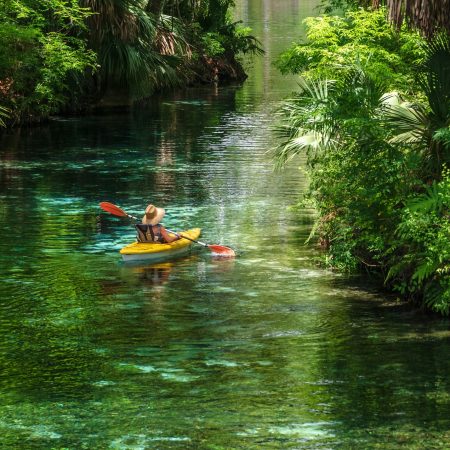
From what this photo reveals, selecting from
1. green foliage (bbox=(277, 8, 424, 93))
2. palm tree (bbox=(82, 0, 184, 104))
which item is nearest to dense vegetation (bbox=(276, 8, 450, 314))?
green foliage (bbox=(277, 8, 424, 93))

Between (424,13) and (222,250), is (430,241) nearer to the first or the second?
(424,13)

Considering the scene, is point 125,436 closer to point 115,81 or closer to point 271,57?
point 115,81

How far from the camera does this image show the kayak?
18.9m

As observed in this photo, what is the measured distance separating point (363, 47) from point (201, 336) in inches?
333

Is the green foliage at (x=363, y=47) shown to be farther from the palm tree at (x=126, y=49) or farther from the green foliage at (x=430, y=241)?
the palm tree at (x=126, y=49)

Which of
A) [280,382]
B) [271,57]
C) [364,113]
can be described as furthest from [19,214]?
[271,57]

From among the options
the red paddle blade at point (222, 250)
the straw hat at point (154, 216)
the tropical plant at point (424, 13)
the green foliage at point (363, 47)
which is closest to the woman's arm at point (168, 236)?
the straw hat at point (154, 216)

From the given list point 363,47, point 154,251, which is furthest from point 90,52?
point 154,251

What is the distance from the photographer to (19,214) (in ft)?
75.4

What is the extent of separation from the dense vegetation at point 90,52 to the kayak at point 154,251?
1507 centimetres

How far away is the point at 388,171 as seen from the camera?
50.7ft

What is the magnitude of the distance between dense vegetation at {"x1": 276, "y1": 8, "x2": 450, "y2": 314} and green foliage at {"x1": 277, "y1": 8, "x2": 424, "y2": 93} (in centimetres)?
219

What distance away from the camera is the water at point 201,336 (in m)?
11.6

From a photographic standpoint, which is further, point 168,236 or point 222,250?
point 168,236
